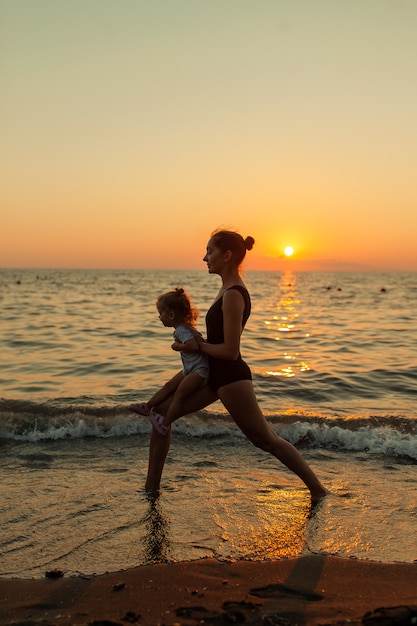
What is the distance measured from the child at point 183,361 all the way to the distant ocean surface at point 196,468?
817 mm

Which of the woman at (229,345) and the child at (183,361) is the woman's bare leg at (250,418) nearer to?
the woman at (229,345)

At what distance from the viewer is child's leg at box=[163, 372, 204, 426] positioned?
4.76 m

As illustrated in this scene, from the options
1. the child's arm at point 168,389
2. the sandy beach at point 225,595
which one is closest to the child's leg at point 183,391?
the child's arm at point 168,389

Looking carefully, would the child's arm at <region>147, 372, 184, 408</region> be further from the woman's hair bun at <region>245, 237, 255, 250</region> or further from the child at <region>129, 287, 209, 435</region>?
the woman's hair bun at <region>245, 237, 255, 250</region>

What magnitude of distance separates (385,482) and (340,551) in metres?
1.92

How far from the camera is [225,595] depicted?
3.38m

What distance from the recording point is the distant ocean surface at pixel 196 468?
426cm

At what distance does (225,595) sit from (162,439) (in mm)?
1951

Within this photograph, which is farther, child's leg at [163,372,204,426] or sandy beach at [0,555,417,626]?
child's leg at [163,372,204,426]

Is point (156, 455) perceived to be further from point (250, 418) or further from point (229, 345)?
point (229, 345)

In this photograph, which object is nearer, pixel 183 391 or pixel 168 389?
pixel 183 391

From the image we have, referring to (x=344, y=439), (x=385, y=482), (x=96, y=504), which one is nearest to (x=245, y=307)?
(x=96, y=504)

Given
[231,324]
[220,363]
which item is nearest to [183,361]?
[220,363]

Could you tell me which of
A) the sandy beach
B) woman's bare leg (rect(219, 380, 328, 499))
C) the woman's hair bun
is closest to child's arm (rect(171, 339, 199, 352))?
woman's bare leg (rect(219, 380, 328, 499))
